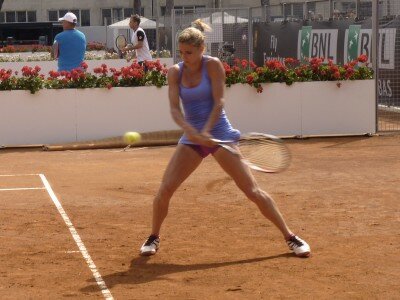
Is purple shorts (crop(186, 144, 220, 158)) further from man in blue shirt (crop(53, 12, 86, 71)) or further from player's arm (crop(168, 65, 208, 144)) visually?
man in blue shirt (crop(53, 12, 86, 71))

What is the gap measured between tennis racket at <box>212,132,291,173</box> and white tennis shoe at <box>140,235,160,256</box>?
975 mm

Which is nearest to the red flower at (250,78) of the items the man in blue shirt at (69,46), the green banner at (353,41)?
the man in blue shirt at (69,46)

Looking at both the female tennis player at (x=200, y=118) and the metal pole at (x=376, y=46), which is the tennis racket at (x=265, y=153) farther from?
the metal pole at (x=376, y=46)

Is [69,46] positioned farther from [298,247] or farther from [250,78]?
[298,247]

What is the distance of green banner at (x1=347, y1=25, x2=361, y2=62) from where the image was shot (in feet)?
66.9

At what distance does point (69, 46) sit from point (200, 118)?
10.2 m

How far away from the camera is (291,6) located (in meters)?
26.1

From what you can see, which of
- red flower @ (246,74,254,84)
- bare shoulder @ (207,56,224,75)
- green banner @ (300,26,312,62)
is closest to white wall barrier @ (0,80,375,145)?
red flower @ (246,74,254,84)

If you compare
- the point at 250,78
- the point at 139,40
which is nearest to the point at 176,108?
the point at 250,78

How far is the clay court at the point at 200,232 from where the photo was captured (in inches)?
293

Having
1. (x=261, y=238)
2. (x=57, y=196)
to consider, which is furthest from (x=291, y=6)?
(x=261, y=238)

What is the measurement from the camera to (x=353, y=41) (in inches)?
811

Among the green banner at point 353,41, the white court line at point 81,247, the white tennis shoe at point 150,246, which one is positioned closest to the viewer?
the white court line at point 81,247

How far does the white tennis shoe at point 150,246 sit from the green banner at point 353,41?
12490 millimetres
